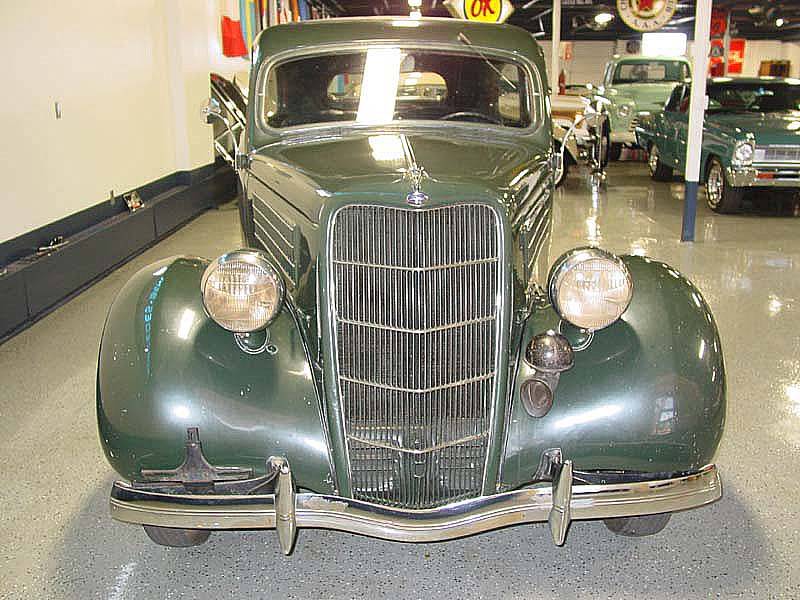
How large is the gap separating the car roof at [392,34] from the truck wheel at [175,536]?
2.17 meters

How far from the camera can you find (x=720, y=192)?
358 inches

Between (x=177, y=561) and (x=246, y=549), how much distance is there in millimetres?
230

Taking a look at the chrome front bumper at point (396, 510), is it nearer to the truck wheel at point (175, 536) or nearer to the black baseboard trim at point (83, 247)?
the truck wheel at point (175, 536)

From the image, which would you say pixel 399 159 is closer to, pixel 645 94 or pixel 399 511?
pixel 399 511

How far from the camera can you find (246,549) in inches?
108

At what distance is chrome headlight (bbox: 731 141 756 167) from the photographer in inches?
327

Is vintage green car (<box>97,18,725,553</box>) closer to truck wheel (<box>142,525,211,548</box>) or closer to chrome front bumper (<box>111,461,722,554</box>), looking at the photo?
chrome front bumper (<box>111,461,722,554</box>)

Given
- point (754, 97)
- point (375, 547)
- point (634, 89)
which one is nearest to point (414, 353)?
point (375, 547)

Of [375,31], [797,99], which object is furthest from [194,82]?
[797,99]

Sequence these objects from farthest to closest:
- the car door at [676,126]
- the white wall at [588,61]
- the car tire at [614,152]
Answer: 1. the white wall at [588,61]
2. the car tire at [614,152]
3. the car door at [676,126]

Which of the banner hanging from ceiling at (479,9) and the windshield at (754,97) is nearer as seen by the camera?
the windshield at (754,97)

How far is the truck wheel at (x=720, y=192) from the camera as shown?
351 inches

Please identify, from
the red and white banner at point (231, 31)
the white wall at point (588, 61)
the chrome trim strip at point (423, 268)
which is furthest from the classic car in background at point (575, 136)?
the white wall at point (588, 61)

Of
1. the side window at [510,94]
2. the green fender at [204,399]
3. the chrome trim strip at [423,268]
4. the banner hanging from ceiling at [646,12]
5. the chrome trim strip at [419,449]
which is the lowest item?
the chrome trim strip at [419,449]
